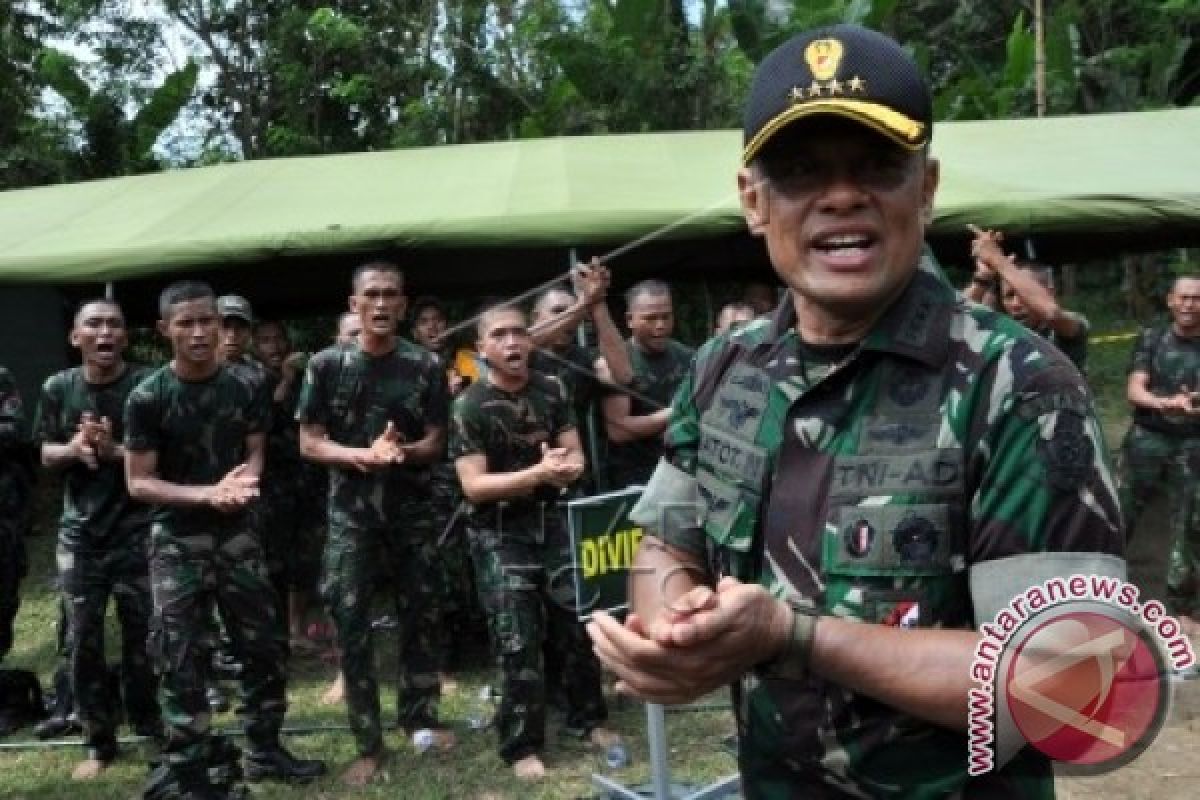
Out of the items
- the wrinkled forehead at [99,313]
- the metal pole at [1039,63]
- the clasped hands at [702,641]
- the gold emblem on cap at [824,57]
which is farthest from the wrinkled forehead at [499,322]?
the metal pole at [1039,63]

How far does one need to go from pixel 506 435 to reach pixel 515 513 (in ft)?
1.06

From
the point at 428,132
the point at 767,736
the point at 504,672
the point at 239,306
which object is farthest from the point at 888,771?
the point at 428,132

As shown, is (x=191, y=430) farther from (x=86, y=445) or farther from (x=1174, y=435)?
(x=1174, y=435)

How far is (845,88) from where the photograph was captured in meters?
1.25

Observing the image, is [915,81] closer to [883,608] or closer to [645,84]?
[883,608]

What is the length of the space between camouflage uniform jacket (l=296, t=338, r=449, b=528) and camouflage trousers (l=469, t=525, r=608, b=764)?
0.44m

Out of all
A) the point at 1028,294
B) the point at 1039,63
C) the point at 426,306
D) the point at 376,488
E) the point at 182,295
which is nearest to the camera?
the point at 182,295

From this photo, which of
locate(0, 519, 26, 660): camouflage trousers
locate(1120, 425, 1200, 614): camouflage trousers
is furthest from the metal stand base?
locate(0, 519, 26, 660): camouflage trousers

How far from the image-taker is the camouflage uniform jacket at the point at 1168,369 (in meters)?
6.02

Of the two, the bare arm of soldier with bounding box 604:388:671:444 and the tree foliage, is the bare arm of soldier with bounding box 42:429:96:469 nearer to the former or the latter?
the bare arm of soldier with bounding box 604:388:671:444

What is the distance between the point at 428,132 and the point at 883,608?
14.0 metres

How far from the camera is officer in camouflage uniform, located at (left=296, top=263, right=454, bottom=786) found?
4648 mm

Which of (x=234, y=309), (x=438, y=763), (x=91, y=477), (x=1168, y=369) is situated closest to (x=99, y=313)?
(x=91, y=477)

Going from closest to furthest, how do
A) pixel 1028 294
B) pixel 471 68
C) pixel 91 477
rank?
pixel 91 477
pixel 1028 294
pixel 471 68
